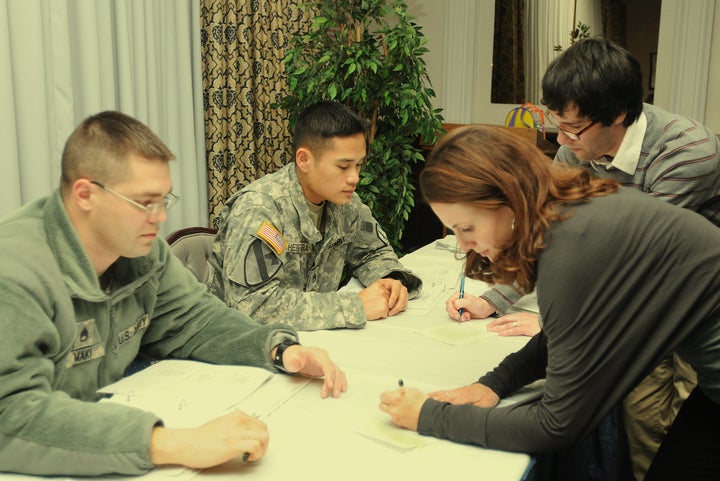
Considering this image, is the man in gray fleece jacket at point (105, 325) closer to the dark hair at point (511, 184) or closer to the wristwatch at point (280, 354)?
the wristwatch at point (280, 354)

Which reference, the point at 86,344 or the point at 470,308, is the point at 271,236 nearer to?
the point at 470,308

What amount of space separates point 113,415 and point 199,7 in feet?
9.42

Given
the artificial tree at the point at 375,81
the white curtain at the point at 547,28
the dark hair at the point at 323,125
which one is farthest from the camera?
the white curtain at the point at 547,28

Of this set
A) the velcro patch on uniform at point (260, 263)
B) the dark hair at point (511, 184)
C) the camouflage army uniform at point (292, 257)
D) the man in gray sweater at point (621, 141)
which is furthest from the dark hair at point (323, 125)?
the dark hair at point (511, 184)

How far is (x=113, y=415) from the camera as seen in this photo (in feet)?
3.66

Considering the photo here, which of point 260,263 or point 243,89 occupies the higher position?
point 243,89

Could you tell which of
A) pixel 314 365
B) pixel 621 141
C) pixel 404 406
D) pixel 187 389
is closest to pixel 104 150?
pixel 187 389

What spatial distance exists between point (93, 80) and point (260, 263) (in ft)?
4.89

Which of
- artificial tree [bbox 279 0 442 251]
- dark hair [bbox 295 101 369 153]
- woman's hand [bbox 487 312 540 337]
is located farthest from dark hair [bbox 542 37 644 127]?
artificial tree [bbox 279 0 442 251]

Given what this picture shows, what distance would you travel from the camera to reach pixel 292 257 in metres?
2.18

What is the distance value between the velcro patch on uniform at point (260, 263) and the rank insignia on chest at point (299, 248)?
16 cm

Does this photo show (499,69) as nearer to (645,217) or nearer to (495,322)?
→ (495,322)

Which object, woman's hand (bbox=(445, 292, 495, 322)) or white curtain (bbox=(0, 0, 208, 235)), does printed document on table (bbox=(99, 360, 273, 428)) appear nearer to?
woman's hand (bbox=(445, 292, 495, 322))

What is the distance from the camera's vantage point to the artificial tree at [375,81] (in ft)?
11.8
